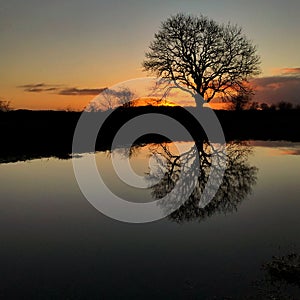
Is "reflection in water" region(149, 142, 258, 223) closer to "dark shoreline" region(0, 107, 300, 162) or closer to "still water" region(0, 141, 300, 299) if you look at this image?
"still water" region(0, 141, 300, 299)

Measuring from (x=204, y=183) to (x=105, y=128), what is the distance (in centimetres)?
2549

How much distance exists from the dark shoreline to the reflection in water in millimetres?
7065

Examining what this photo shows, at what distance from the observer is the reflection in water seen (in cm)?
1015

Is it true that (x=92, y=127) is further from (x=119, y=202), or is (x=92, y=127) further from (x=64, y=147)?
(x=119, y=202)

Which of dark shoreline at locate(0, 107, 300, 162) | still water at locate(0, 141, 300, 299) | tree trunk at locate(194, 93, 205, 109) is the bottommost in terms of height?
still water at locate(0, 141, 300, 299)

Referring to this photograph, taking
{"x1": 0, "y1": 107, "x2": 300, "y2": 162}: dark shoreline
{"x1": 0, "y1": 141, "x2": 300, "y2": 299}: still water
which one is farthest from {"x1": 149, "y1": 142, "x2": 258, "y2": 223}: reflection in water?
{"x1": 0, "y1": 107, "x2": 300, "y2": 162}: dark shoreline

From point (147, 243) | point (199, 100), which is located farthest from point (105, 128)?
point (147, 243)

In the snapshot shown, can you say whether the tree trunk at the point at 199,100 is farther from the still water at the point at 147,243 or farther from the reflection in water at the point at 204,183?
the still water at the point at 147,243

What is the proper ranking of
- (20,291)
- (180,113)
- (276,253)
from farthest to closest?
1. (180,113)
2. (276,253)
3. (20,291)

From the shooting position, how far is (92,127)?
A: 40.3 m

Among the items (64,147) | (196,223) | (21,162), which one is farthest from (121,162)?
(196,223)

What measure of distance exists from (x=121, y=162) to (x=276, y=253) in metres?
12.5

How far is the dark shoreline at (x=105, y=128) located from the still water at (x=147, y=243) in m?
10.2

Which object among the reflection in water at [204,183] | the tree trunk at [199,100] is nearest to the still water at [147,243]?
the reflection in water at [204,183]
